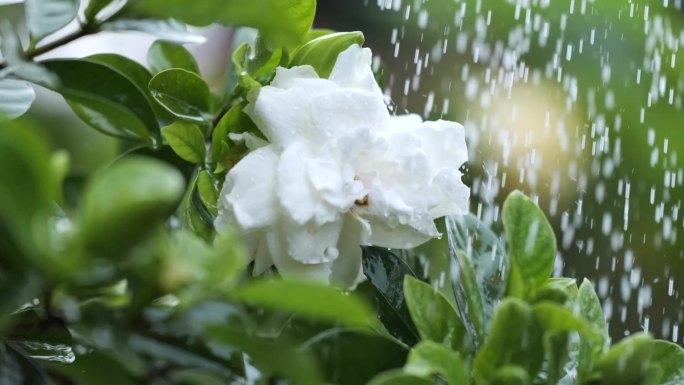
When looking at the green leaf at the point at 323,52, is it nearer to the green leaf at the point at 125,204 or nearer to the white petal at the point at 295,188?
the white petal at the point at 295,188

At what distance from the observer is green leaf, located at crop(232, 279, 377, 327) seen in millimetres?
195

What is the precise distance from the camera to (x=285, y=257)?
0.33 m

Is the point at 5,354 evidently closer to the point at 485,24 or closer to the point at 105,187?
the point at 105,187

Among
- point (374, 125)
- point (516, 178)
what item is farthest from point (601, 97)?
point (374, 125)

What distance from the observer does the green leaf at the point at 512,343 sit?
271mm

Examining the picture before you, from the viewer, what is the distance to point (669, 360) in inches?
13.1

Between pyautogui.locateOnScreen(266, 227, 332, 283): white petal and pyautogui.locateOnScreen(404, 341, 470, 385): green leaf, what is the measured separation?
0.24 feet

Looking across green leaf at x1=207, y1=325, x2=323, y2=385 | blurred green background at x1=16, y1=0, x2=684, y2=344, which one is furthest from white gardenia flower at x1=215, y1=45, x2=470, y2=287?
blurred green background at x1=16, y1=0, x2=684, y2=344

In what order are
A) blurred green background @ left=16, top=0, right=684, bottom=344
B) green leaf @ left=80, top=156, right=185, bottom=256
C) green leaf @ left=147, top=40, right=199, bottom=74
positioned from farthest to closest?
1. blurred green background @ left=16, top=0, right=684, bottom=344
2. green leaf @ left=147, top=40, right=199, bottom=74
3. green leaf @ left=80, top=156, right=185, bottom=256

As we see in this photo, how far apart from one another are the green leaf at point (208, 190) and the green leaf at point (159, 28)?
0.21ft

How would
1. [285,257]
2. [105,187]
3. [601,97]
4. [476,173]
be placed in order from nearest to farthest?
[105,187]
[285,257]
[476,173]
[601,97]

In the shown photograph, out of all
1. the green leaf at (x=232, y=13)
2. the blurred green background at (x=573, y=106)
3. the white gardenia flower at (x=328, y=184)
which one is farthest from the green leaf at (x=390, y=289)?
the blurred green background at (x=573, y=106)

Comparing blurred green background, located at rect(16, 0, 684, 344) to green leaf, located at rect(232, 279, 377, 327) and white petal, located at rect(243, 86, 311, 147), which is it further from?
green leaf, located at rect(232, 279, 377, 327)

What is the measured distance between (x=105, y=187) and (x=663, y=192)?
1785 mm
